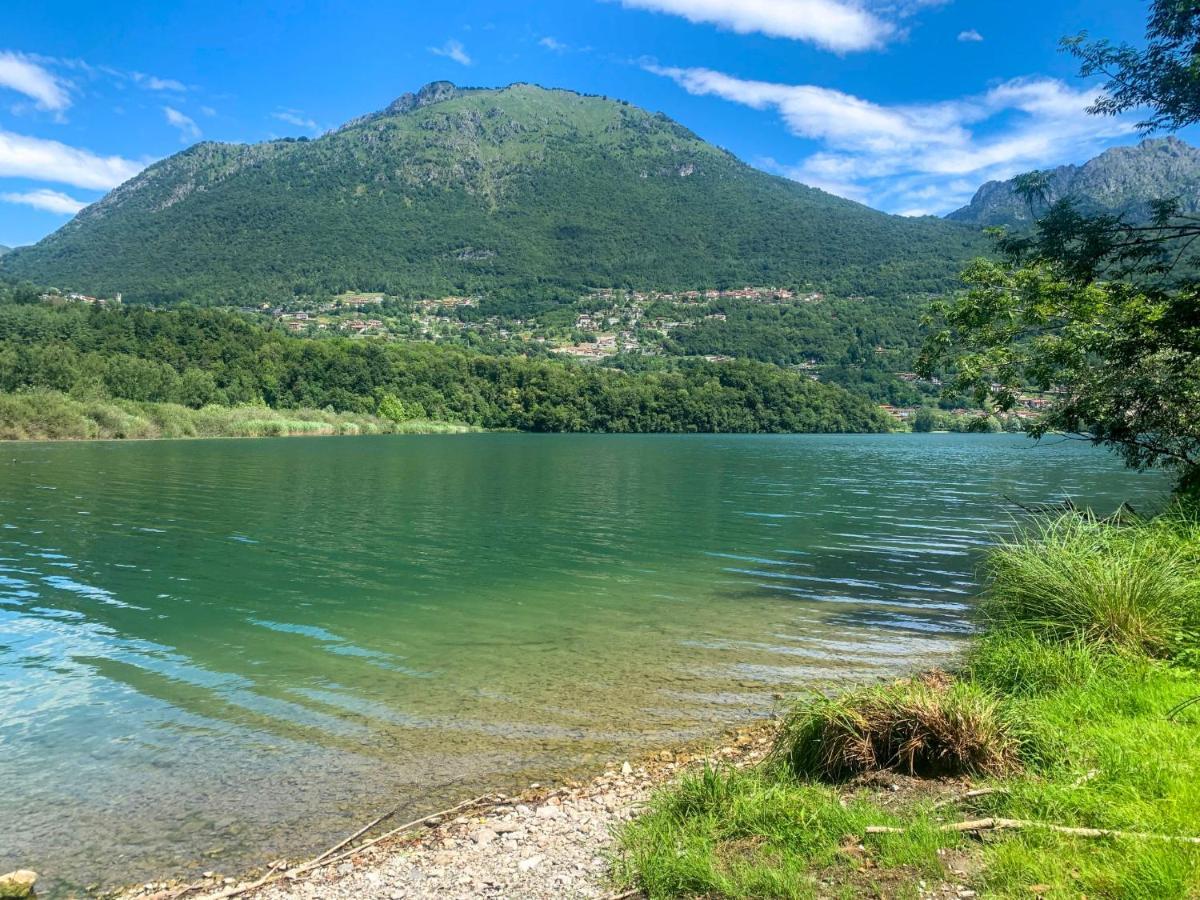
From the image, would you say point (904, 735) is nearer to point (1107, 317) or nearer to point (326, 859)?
point (326, 859)

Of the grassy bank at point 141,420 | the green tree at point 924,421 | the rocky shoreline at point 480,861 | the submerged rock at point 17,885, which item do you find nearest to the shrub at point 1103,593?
the rocky shoreline at point 480,861

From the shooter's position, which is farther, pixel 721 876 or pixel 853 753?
pixel 853 753

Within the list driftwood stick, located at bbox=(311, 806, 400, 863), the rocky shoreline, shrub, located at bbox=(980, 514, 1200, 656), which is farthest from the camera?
shrub, located at bbox=(980, 514, 1200, 656)

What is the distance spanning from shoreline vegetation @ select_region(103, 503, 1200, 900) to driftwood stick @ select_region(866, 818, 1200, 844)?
10mm

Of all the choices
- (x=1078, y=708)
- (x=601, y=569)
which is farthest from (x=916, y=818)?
(x=601, y=569)

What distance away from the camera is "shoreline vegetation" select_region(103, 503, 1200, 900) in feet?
15.1

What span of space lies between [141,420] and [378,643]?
9538 centimetres

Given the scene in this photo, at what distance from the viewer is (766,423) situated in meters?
156

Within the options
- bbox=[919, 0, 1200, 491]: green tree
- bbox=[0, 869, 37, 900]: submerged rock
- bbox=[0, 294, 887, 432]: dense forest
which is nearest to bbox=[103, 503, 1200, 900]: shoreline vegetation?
bbox=[0, 869, 37, 900]: submerged rock

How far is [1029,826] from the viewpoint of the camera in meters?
4.86

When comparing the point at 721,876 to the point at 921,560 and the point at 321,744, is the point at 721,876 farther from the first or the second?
the point at 921,560

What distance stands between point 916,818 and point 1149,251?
1111cm

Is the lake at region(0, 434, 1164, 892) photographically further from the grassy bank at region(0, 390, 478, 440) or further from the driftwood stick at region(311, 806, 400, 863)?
the grassy bank at region(0, 390, 478, 440)

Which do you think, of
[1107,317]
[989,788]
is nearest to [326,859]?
[989,788]
